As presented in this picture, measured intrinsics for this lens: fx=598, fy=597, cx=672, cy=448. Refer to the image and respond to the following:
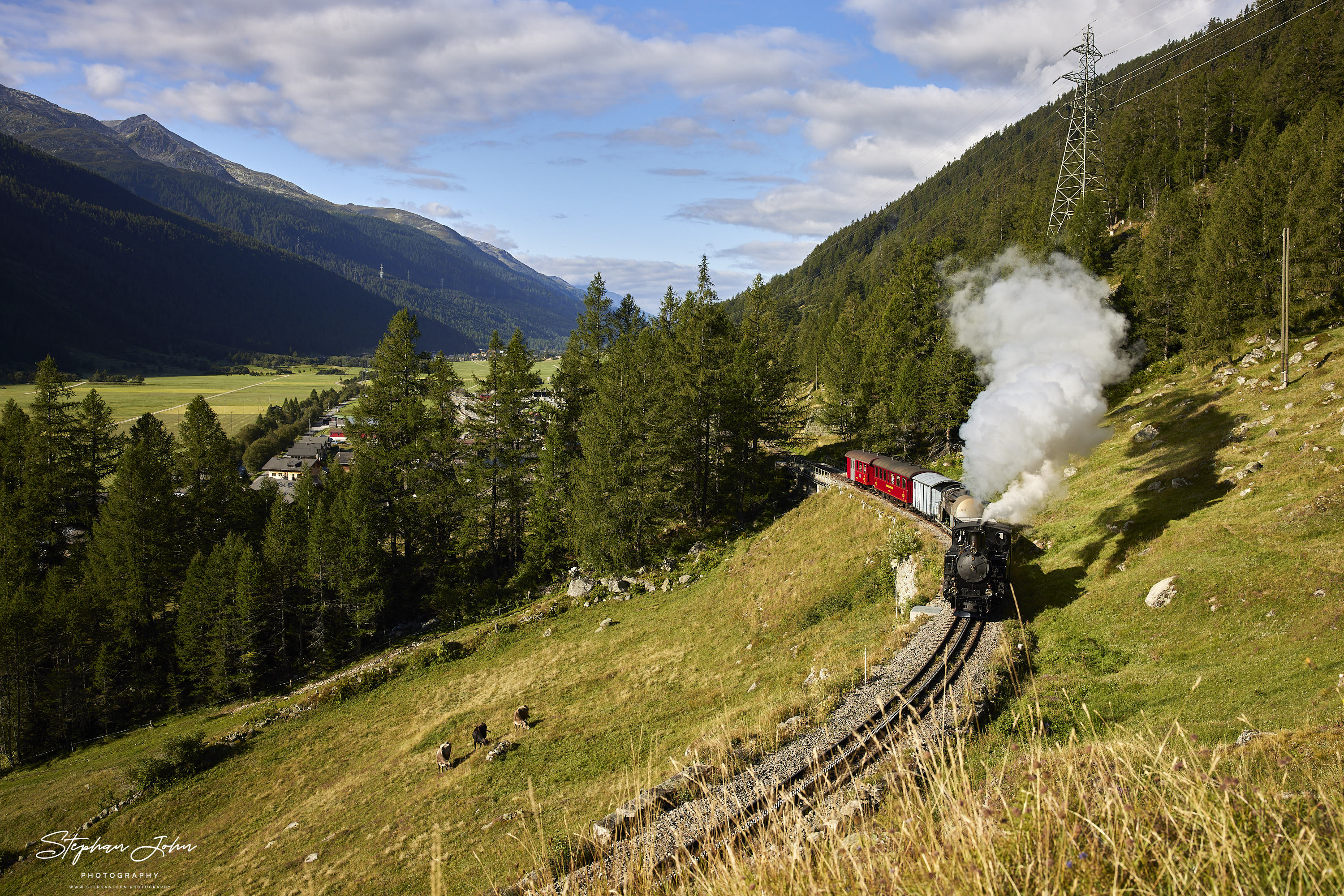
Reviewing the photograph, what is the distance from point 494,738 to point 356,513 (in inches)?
768

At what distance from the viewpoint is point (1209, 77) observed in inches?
3039

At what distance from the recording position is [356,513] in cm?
3534

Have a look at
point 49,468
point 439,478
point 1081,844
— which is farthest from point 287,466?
point 1081,844

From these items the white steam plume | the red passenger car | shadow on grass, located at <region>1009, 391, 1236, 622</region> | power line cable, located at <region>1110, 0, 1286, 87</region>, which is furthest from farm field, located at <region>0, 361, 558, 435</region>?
power line cable, located at <region>1110, 0, 1286, 87</region>

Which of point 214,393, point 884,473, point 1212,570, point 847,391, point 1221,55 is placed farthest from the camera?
point 214,393

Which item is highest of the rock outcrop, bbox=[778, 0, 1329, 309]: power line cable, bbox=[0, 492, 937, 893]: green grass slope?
bbox=[778, 0, 1329, 309]: power line cable

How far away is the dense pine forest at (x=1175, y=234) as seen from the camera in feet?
111

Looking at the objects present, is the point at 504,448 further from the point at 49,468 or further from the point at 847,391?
the point at 847,391

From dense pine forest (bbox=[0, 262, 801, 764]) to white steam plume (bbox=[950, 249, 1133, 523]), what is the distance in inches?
629

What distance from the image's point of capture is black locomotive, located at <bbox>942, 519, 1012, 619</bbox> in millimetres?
19219

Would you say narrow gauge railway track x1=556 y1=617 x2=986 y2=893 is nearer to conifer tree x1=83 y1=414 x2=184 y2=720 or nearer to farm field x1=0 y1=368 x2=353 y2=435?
conifer tree x1=83 y1=414 x2=184 y2=720

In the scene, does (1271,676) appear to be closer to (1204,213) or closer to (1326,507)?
(1326,507)

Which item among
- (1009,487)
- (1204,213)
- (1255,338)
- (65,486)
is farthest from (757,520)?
(65,486)

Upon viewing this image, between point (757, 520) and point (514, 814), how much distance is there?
86.9ft
